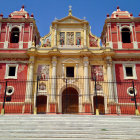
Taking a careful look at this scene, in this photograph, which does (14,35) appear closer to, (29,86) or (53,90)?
(29,86)

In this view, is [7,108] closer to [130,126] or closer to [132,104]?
[132,104]

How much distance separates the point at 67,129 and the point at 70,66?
39.4 ft

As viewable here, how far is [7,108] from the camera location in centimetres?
1689

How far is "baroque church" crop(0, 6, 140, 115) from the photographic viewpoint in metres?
17.3

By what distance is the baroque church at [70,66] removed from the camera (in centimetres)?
1733

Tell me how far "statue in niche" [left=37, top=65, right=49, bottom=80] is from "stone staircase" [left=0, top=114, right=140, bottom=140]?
9620mm

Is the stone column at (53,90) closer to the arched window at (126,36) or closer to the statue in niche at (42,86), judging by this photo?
the statue in niche at (42,86)

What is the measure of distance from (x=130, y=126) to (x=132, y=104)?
9.67m

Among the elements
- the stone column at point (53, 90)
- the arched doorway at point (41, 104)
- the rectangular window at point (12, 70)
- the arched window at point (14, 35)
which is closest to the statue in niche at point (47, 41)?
the stone column at point (53, 90)

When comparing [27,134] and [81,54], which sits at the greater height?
[81,54]

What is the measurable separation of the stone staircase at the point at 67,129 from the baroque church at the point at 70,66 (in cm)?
845

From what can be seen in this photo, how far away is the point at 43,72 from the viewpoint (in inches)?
734

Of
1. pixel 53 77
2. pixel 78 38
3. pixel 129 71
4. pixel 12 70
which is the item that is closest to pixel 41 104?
pixel 53 77

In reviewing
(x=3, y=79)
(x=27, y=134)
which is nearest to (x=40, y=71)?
(x=3, y=79)
